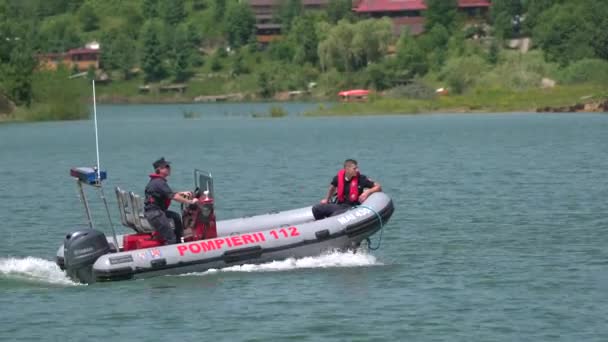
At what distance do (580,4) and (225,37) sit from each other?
42852mm

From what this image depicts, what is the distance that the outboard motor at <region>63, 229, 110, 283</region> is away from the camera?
19.8m

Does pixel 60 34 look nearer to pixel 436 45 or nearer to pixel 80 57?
pixel 80 57

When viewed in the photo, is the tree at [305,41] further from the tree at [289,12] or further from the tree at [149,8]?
the tree at [149,8]

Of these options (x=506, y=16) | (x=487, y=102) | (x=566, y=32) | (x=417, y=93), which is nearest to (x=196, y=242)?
(x=487, y=102)

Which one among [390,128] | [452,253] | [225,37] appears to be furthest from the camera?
[225,37]

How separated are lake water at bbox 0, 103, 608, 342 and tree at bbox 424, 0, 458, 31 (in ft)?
288

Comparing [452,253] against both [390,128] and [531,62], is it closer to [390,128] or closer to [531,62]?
[390,128]

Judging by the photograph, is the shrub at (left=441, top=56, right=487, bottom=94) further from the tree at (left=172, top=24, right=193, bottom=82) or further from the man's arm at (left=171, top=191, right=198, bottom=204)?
the man's arm at (left=171, top=191, right=198, bottom=204)

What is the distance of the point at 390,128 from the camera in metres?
70.1

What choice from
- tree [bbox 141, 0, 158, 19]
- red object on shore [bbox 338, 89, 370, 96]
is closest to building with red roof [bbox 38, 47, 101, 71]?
tree [bbox 141, 0, 158, 19]

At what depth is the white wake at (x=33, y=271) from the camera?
20625mm

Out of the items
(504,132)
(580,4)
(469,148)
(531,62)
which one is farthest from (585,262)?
(580,4)

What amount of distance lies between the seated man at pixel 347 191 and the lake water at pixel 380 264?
2.50ft

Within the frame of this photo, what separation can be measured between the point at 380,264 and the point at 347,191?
1.15 m
